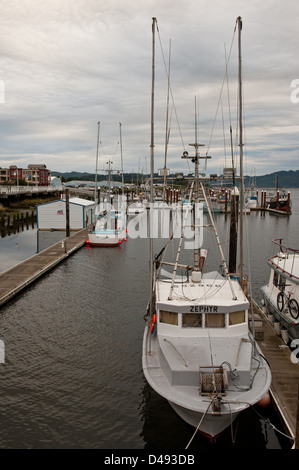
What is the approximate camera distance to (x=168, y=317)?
13648 millimetres

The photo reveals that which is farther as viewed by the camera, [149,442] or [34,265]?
[34,265]

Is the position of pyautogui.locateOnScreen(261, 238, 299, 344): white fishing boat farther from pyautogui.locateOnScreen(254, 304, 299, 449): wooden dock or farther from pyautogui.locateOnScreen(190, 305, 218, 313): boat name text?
pyautogui.locateOnScreen(190, 305, 218, 313): boat name text

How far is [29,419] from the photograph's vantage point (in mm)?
13484

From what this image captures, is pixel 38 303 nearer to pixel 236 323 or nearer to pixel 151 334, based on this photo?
pixel 151 334

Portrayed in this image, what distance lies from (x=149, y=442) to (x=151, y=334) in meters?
4.13

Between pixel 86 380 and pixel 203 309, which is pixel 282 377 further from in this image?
pixel 86 380

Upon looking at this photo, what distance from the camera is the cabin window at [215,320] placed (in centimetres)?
1333

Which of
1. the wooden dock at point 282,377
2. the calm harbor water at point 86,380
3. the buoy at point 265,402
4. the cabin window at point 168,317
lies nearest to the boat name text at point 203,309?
the cabin window at point 168,317

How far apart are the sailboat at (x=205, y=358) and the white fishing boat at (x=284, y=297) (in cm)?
390

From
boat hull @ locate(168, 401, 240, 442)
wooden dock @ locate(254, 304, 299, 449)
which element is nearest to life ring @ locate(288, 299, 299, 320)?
wooden dock @ locate(254, 304, 299, 449)

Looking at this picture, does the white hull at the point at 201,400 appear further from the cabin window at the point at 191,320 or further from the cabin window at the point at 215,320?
the cabin window at the point at 215,320

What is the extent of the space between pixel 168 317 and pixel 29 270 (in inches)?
832
